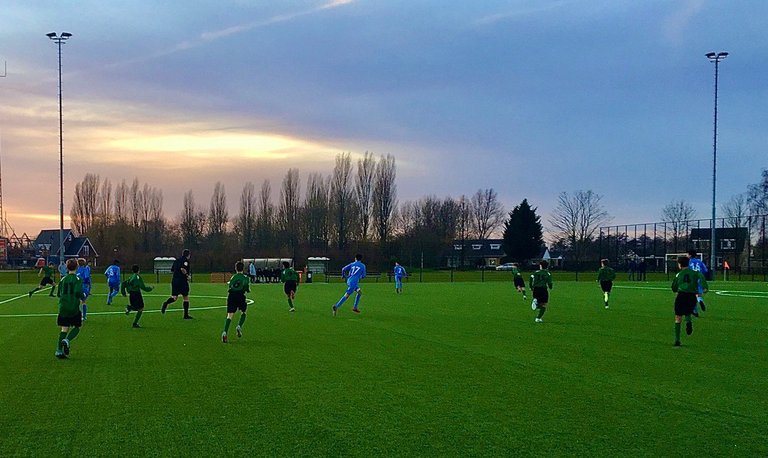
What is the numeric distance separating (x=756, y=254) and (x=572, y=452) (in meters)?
71.1

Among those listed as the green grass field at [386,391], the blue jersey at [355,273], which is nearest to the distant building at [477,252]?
the blue jersey at [355,273]

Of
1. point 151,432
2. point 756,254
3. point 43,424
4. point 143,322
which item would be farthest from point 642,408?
point 756,254

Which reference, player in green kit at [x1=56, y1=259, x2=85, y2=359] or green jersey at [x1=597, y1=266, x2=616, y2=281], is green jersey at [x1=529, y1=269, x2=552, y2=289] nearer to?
green jersey at [x1=597, y1=266, x2=616, y2=281]

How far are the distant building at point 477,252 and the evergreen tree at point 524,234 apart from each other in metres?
12.7

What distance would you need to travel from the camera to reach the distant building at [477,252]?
122 metres

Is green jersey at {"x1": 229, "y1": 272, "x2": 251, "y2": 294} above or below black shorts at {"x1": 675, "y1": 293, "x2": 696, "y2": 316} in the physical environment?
above

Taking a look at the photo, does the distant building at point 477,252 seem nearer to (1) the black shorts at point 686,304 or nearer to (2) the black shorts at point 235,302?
(1) the black shorts at point 686,304

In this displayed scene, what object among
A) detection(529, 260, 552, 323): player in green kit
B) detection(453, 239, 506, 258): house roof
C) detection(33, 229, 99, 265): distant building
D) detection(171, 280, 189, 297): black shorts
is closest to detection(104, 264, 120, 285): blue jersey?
detection(171, 280, 189, 297): black shorts

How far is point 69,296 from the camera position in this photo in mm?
13414

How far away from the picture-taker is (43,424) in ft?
27.0

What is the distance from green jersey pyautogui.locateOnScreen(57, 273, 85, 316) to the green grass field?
92 centimetres

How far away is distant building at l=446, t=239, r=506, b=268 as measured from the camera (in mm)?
121938

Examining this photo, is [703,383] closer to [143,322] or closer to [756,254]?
[143,322]

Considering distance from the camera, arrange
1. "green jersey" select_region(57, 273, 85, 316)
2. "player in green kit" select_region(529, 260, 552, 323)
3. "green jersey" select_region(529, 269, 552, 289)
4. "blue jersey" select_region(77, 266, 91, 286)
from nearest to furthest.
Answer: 1. "green jersey" select_region(57, 273, 85, 316)
2. "player in green kit" select_region(529, 260, 552, 323)
3. "green jersey" select_region(529, 269, 552, 289)
4. "blue jersey" select_region(77, 266, 91, 286)
